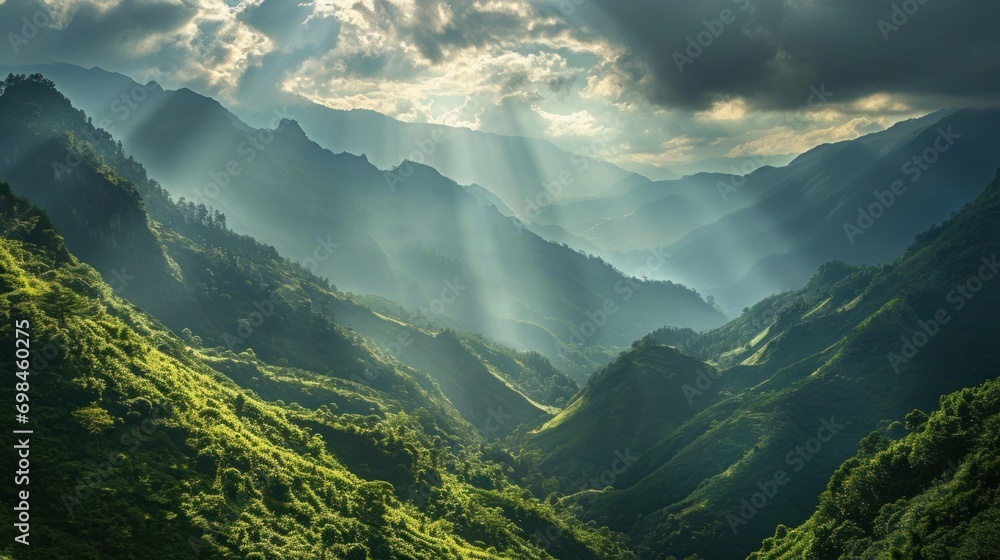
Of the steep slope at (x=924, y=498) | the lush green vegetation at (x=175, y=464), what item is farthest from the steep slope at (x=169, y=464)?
the steep slope at (x=924, y=498)

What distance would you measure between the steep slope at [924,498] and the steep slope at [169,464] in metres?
60.4

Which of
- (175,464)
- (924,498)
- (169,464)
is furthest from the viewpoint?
(924,498)

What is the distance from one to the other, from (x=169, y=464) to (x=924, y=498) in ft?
373

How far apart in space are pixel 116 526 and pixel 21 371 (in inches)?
1043

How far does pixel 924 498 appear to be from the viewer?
9881cm

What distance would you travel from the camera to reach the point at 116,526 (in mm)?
64125

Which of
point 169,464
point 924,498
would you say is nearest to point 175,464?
point 169,464

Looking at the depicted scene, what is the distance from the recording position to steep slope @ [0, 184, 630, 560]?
6562cm

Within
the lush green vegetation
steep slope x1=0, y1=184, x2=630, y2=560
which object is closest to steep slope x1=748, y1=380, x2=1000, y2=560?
steep slope x1=0, y1=184, x2=630, y2=560

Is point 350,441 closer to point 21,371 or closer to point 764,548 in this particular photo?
point 21,371

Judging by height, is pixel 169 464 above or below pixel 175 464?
above

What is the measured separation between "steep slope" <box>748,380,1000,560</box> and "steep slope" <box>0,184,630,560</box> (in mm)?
60379

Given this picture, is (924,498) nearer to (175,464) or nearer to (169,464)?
(175,464)

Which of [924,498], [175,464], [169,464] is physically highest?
[169,464]
